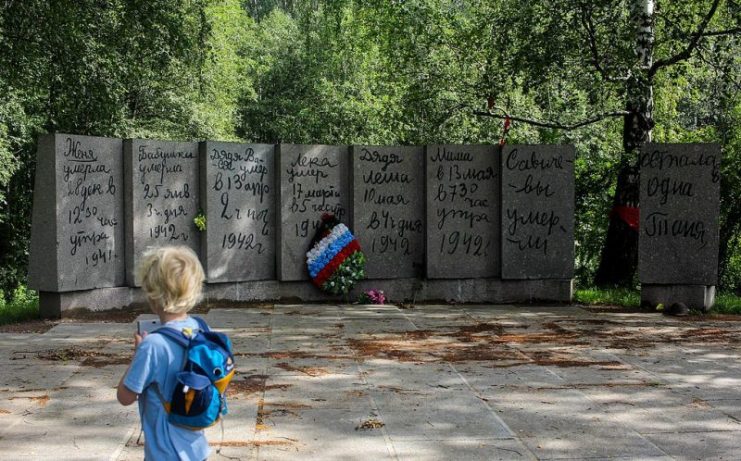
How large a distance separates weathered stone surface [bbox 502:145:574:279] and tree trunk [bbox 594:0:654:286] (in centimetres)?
134

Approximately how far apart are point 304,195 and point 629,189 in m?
5.08

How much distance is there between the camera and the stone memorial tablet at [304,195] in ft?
37.7

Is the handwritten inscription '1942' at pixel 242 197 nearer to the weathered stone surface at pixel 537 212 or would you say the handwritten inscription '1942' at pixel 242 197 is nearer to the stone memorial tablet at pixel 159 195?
the stone memorial tablet at pixel 159 195

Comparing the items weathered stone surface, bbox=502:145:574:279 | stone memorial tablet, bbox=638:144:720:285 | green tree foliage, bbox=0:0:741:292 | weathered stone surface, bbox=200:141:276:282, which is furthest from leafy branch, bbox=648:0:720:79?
weathered stone surface, bbox=200:141:276:282

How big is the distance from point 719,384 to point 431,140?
13.2 meters

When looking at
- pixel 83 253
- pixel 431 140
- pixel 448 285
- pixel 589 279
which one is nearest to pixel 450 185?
pixel 448 285

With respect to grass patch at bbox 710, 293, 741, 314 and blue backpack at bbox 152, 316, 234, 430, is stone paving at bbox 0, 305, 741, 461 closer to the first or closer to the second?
grass patch at bbox 710, 293, 741, 314

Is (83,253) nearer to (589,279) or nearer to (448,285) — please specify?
(448,285)

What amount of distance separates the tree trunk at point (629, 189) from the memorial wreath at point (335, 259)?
4.25 metres

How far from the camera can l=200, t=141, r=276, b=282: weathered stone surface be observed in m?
11.2

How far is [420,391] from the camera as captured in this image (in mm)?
6047

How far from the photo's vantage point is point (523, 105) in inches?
641

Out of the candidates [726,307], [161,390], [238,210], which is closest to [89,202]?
[238,210]

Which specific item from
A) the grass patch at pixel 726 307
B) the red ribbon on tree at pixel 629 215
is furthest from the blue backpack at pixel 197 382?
the red ribbon on tree at pixel 629 215
